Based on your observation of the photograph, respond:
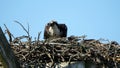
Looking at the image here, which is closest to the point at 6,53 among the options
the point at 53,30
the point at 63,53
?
the point at 63,53

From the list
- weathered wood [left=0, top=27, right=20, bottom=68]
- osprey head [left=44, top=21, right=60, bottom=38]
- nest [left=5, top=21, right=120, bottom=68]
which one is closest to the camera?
weathered wood [left=0, top=27, right=20, bottom=68]

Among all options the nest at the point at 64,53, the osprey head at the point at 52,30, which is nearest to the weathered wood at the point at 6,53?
the nest at the point at 64,53

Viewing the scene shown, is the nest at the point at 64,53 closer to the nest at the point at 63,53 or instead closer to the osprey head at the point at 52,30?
the nest at the point at 63,53

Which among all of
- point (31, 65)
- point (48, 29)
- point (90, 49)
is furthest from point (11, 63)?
point (48, 29)

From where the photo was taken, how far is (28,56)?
21.4 feet

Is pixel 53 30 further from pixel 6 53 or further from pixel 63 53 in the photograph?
pixel 6 53

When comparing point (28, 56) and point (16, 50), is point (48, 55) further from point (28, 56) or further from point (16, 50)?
point (16, 50)

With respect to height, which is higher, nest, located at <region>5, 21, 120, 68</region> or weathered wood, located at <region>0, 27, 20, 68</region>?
weathered wood, located at <region>0, 27, 20, 68</region>

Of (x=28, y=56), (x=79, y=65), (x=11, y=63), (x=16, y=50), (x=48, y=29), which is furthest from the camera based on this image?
(x=48, y=29)

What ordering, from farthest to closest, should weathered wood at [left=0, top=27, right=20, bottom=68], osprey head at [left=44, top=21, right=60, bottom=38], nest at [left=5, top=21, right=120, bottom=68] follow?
1. osprey head at [left=44, top=21, right=60, bottom=38]
2. nest at [left=5, top=21, right=120, bottom=68]
3. weathered wood at [left=0, top=27, right=20, bottom=68]

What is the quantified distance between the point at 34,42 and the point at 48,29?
2.22m

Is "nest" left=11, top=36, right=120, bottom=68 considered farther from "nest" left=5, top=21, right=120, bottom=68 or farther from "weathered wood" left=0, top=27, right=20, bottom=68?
"weathered wood" left=0, top=27, right=20, bottom=68

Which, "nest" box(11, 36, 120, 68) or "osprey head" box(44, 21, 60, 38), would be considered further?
"osprey head" box(44, 21, 60, 38)

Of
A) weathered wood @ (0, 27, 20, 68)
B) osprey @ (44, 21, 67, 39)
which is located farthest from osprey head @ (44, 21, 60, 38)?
weathered wood @ (0, 27, 20, 68)
